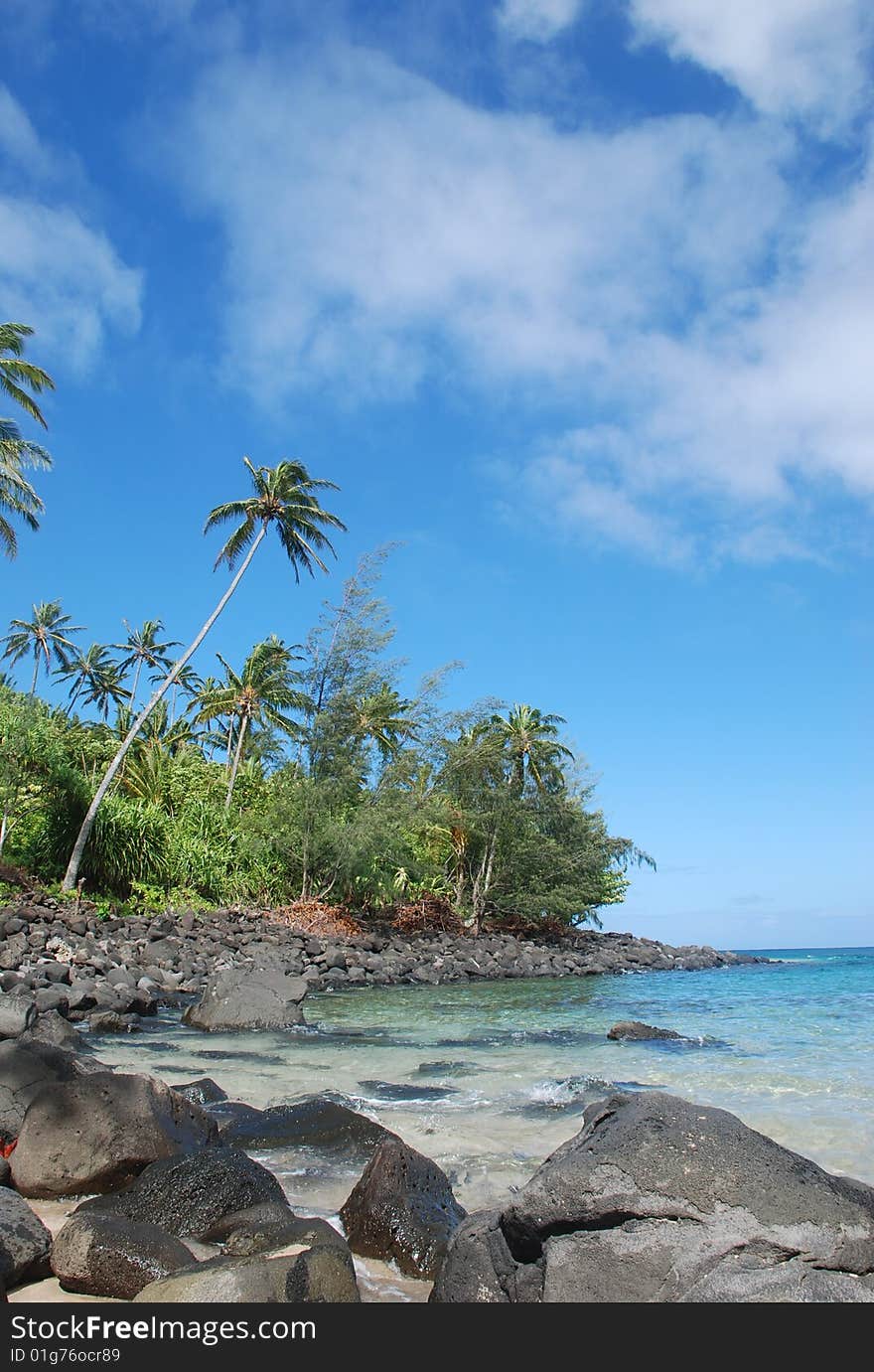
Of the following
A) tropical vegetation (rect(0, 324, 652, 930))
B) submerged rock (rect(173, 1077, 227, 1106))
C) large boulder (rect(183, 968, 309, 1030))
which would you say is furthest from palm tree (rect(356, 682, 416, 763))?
submerged rock (rect(173, 1077, 227, 1106))

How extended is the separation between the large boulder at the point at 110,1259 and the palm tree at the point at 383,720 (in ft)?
77.4

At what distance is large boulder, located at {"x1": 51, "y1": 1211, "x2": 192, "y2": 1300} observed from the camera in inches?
133

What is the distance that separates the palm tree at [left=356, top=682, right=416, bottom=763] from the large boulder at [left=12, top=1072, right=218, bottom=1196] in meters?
22.2

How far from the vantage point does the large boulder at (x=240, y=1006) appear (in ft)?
39.2

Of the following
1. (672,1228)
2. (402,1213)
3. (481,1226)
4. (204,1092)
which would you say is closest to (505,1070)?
(204,1092)

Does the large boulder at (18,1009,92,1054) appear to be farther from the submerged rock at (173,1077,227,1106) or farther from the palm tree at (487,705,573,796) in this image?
the palm tree at (487,705,573,796)

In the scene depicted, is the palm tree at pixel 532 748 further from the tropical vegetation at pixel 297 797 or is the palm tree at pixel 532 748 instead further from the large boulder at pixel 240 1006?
the large boulder at pixel 240 1006

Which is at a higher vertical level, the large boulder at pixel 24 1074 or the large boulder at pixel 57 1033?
the large boulder at pixel 24 1074

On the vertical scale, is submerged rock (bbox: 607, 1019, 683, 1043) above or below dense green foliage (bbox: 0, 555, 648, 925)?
below

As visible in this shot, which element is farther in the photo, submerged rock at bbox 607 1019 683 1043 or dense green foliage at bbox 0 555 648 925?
dense green foliage at bbox 0 555 648 925

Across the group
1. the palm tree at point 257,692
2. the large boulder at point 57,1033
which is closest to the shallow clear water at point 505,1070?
the large boulder at point 57,1033

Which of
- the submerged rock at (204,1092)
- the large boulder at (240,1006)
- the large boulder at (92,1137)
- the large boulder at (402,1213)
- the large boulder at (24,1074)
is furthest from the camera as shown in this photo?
the large boulder at (240,1006)

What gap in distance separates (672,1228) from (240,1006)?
10.2 metres
